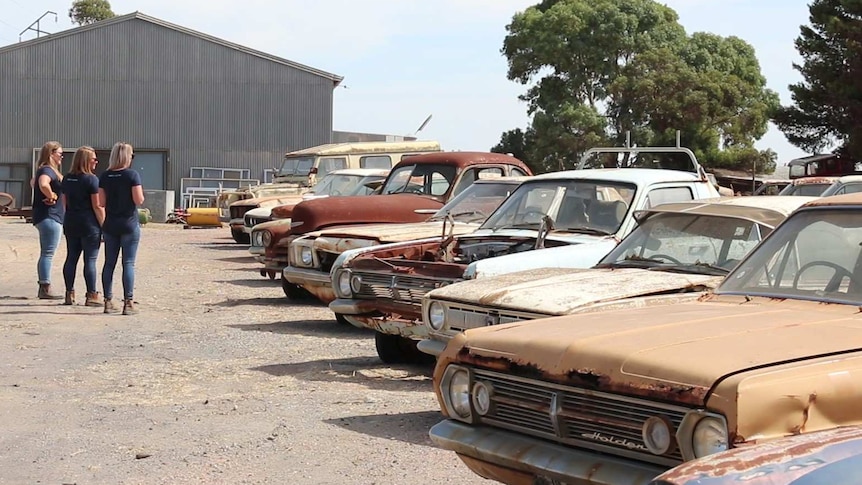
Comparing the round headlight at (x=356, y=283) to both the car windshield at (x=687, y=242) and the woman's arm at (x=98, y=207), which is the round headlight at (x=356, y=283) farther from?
the woman's arm at (x=98, y=207)

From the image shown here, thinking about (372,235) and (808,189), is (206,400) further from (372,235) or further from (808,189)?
(808,189)

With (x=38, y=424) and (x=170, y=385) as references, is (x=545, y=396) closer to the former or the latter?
(x=38, y=424)

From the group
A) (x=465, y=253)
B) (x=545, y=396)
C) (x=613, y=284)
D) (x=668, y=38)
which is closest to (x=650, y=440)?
(x=545, y=396)

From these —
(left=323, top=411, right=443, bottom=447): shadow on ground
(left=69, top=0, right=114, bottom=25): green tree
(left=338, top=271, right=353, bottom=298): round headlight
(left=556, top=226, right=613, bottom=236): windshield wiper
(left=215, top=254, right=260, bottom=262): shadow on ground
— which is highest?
(left=69, top=0, right=114, bottom=25): green tree

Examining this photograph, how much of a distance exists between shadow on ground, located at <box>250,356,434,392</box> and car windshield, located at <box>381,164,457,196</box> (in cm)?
526

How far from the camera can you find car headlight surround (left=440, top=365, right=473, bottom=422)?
4.88m

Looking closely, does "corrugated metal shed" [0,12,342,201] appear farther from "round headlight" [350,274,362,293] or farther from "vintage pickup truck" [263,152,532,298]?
"round headlight" [350,274,362,293]

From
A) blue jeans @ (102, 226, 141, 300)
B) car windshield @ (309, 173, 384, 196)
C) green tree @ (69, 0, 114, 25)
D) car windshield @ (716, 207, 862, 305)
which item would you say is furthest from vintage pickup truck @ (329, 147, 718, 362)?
green tree @ (69, 0, 114, 25)

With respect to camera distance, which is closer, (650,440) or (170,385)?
(650,440)

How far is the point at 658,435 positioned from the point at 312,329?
7.73 metres

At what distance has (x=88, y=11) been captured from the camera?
80.2 meters

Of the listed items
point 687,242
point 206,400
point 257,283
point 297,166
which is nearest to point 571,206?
point 687,242

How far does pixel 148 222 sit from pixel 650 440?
35.7 m

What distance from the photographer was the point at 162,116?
157ft
